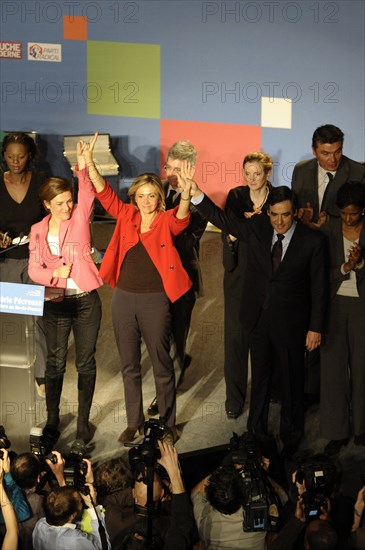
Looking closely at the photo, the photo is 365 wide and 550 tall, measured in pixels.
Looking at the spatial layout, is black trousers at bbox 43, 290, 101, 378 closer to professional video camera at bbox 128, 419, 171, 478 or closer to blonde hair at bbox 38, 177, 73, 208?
blonde hair at bbox 38, 177, 73, 208

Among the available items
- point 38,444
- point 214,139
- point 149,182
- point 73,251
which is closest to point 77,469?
point 38,444

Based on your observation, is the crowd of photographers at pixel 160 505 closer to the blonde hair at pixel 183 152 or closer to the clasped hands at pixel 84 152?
the clasped hands at pixel 84 152

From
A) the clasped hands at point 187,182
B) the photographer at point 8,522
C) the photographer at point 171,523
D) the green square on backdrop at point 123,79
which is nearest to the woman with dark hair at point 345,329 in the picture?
the clasped hands at point 187,182

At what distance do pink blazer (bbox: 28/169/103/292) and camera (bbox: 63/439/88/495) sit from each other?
932 mm

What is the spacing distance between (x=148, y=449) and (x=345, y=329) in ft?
5.00

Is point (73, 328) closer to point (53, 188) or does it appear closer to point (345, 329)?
point (53, 188)

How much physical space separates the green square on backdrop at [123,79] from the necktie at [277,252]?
162 inches

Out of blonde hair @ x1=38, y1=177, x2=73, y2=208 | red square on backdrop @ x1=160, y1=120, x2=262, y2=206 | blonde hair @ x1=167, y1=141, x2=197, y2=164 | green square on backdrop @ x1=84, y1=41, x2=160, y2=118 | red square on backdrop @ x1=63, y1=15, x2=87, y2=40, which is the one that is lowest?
blonde hair @ x1=38, y1=177, x2=73, y2=208

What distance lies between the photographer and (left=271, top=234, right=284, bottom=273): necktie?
442 centimetres

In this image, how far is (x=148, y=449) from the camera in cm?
359

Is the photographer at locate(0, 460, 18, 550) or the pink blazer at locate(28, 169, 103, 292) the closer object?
the photographer at locate(0, 460, 18, 550)

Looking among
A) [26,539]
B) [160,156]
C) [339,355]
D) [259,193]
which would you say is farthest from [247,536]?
[160,156]

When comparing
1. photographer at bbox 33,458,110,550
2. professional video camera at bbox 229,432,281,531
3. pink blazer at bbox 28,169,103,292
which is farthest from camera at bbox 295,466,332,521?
pink blazer at bbox 28,169,103,292

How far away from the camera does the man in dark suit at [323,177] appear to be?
4.81 metres
